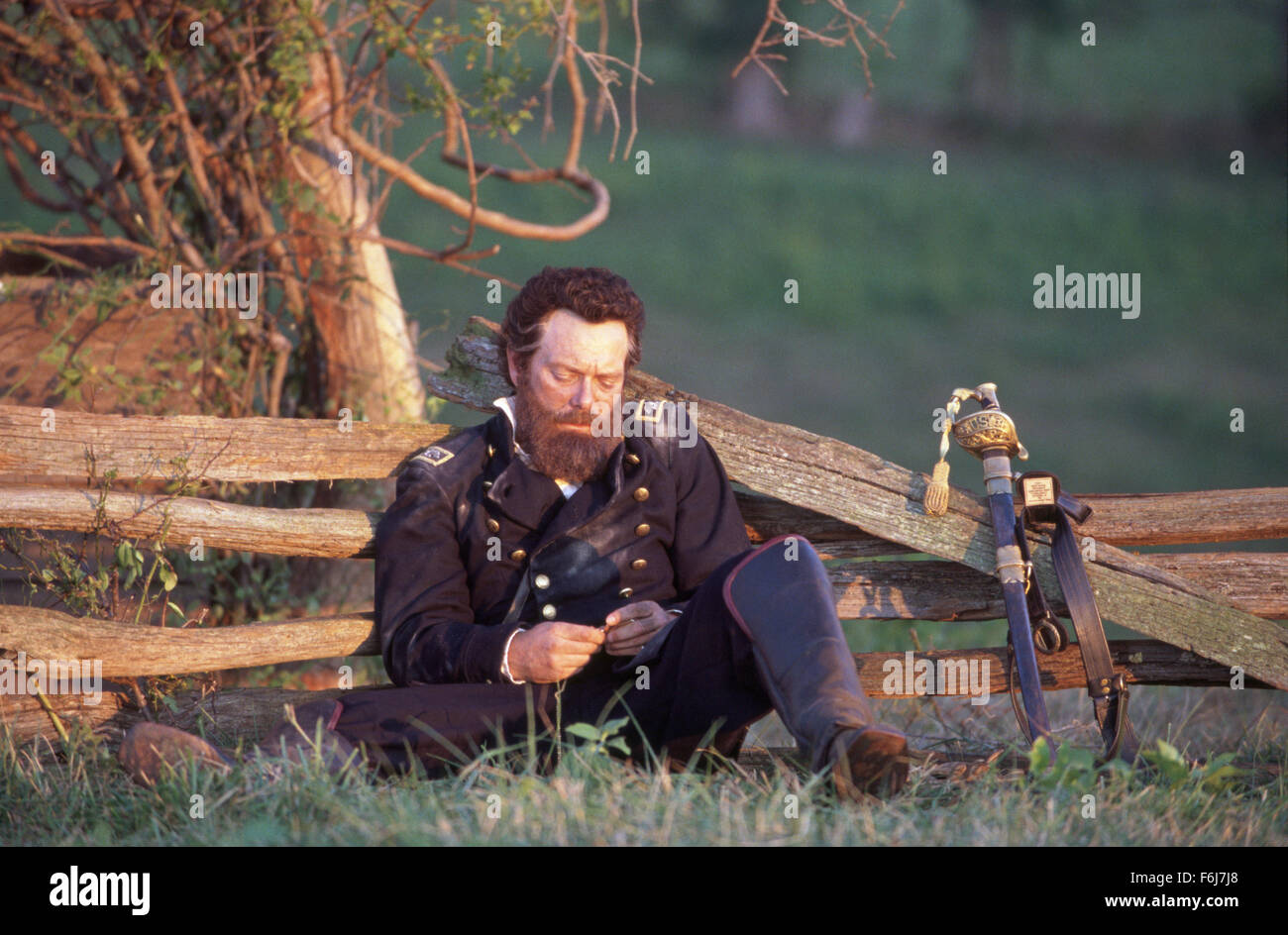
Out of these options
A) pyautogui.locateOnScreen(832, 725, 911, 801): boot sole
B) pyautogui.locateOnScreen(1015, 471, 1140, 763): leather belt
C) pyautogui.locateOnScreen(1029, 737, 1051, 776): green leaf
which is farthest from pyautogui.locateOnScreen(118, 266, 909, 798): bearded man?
pyautogui.locateOnScreen(1015, 471, 1140, 763): leather belt

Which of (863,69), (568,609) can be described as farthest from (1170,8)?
(568,609)

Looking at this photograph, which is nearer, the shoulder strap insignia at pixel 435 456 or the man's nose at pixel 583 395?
the man's nose at pixel 583 395

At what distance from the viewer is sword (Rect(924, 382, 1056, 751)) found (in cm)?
420

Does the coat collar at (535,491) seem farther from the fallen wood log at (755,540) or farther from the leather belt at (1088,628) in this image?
the leather belt at (1088,628)

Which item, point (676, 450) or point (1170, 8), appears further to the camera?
point (1170, 8)

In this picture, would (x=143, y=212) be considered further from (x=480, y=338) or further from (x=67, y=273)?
(x=480, y=338)

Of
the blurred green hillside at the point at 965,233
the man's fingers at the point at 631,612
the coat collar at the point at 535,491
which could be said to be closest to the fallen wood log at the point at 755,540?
the coat collar at the point at 535,491

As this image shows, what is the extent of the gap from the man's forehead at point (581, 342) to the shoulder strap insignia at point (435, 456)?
47 cm

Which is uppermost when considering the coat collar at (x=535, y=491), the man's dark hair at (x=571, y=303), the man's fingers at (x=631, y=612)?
the man's dark hair at (x=571, y=303)

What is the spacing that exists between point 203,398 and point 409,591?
Answer: 84.2 inches

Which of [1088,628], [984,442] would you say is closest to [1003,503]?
[984,442]

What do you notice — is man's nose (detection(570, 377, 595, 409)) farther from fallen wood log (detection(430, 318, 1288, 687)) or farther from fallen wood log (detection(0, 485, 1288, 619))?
fallen wood log (detection(0, 485, 1288, 619))

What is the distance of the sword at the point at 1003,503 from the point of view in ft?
13.8

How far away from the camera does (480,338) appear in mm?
4801
